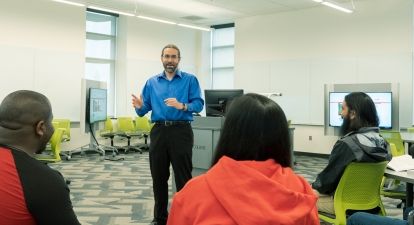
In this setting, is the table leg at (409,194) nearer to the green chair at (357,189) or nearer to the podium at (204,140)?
the green chair at (357,189)

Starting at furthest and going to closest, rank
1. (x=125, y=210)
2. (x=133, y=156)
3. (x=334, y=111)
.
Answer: (x=133, y=156), (x=334, y=111), (x=125, y=210)

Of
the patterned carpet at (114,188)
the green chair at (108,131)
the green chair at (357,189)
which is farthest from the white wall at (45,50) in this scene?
the green chair at (357,189)

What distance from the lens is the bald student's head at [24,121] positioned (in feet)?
4.22

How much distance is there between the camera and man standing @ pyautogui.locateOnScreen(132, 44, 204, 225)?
10.5 feet

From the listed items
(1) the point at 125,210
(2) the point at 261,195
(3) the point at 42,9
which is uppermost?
(3) the point at 42,9

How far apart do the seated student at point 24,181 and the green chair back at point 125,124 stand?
25.7ft

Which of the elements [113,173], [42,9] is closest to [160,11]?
[42,9]

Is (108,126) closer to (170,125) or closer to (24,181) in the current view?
(170,125)

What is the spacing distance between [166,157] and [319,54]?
622 centimetres

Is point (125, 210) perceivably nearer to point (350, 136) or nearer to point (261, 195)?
point (350, 136)

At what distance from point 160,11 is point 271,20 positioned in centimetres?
250

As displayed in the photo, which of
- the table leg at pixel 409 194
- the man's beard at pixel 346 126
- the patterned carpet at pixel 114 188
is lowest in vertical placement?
the patterned carpet at pixel 114 188

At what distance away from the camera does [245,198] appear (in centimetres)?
104

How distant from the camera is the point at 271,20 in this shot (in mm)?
9406
